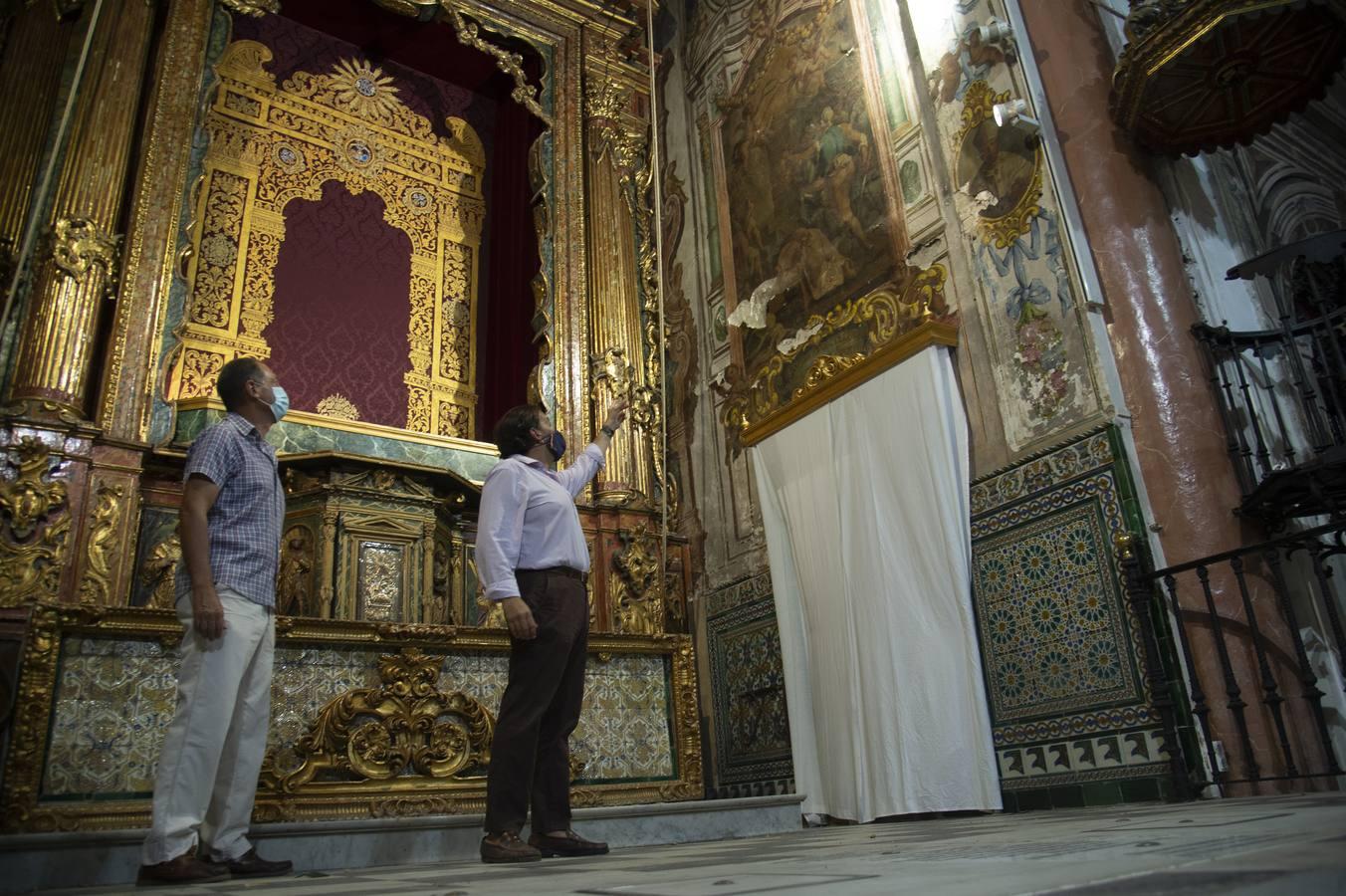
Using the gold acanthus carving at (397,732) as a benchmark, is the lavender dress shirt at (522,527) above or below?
above

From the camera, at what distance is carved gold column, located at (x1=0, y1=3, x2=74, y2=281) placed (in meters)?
4.40

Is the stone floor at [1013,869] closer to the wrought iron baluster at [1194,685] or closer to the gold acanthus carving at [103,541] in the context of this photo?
the wrought iron baluster at [1194,685]

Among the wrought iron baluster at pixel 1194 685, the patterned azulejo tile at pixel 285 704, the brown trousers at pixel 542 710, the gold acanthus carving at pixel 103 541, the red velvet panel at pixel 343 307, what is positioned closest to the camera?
the brown trousers at pixel 542 710

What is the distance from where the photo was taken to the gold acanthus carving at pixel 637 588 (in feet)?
16.7

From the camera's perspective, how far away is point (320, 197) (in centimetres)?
596

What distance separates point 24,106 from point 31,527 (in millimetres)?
2272

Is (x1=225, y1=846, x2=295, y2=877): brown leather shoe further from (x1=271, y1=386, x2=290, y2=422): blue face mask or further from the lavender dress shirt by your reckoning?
(x1=271, y1=386, x2=290, y2=422): blue face mask

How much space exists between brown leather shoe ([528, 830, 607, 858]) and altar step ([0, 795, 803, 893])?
0.33 meters

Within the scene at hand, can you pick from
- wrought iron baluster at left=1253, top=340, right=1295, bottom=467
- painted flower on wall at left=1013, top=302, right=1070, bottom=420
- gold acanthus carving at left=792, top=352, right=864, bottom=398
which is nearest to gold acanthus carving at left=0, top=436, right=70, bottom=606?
gold acanthus carving at left=792, top=352, right=864, bottom=398

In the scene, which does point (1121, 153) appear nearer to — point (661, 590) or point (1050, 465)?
point (1050, 465)

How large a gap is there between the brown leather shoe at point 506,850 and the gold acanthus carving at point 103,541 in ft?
8.46

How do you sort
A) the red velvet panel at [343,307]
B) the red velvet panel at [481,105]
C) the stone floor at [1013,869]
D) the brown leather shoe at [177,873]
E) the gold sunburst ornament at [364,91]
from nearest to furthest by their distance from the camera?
1. the stone floor at [1013,869]
2. the brown leather shoe at [177,873]
3. the red velvet panel at [343,307]
4. the red velvet panel at [481,105]
5. the gold sunburst ornament at [364,91]

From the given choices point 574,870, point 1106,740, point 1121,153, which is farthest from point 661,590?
point 574,870

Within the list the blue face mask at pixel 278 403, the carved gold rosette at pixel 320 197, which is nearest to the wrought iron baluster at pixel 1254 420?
the blue face mask at pixel 278 403
